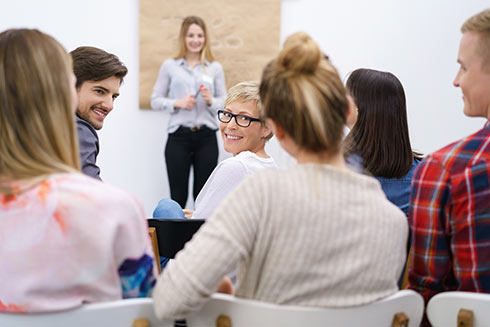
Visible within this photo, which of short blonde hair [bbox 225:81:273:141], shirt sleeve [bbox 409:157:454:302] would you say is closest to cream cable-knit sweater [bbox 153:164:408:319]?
shirt sleeve [bbox 409:157:454:302]

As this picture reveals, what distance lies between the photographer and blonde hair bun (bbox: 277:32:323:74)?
946 millimetres

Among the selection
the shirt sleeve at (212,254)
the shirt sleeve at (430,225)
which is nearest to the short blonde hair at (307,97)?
the shirt sleeve at (212,254)

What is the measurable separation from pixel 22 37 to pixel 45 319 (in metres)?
0.55

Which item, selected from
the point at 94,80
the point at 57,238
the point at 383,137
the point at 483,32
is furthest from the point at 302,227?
the point at 94,80

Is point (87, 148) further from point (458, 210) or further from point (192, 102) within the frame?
point (192, 102)

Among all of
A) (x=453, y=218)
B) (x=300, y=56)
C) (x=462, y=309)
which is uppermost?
(x=300, y=56)

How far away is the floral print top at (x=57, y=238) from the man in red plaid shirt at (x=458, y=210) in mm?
663

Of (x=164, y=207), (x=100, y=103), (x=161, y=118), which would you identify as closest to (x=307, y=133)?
(x=164, y=207)

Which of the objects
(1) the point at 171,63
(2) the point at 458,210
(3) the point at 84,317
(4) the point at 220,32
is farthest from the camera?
(4) the point at 220,32

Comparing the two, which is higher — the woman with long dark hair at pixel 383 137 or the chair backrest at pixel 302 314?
the woman with long dark hair at pixel 383 137

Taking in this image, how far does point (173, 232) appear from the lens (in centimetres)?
153

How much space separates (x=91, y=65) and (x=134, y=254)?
1205mm

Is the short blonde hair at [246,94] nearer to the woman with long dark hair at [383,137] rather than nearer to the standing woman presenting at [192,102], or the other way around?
the woman with long dark hair at [383,137]

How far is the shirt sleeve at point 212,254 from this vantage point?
87cm
